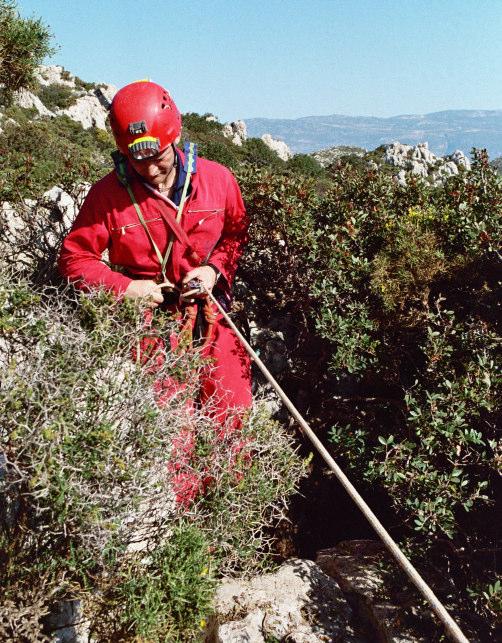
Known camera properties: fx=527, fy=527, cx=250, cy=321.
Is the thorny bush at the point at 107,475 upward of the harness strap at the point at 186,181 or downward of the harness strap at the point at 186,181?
downward

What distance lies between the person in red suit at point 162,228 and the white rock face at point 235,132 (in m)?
53.0

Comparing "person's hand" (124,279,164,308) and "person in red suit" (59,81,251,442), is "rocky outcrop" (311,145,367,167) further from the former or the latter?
"person's hand" (124,279,164,308)

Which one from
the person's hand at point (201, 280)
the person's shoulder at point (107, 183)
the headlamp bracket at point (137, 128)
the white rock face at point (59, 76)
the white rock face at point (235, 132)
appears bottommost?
the person's hand at point (201, 280)

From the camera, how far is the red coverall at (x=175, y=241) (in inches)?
154

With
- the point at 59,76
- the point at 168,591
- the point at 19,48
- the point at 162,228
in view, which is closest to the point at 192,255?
the point at 162,228

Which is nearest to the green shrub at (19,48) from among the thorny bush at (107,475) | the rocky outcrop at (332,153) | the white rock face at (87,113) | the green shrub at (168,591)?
the thorny bush at (107,475)

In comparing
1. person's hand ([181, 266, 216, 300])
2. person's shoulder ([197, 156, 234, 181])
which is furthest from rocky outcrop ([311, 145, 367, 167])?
person's hand ([181, 266, 216, 300])

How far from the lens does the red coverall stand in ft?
12.8

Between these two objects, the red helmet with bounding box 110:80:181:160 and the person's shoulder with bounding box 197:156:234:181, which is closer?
the red helmet with bounding box 110:80:181:160

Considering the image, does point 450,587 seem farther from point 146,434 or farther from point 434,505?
point 146,434

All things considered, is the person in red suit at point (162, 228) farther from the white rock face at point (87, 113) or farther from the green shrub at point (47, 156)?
the white rock face at point (87, 113)

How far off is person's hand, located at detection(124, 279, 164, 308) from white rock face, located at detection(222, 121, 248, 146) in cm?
5357

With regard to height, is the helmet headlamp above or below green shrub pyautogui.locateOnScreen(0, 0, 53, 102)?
below

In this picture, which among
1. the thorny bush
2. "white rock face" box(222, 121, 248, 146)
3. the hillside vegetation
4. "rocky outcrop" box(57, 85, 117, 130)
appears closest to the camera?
the thorny bush
